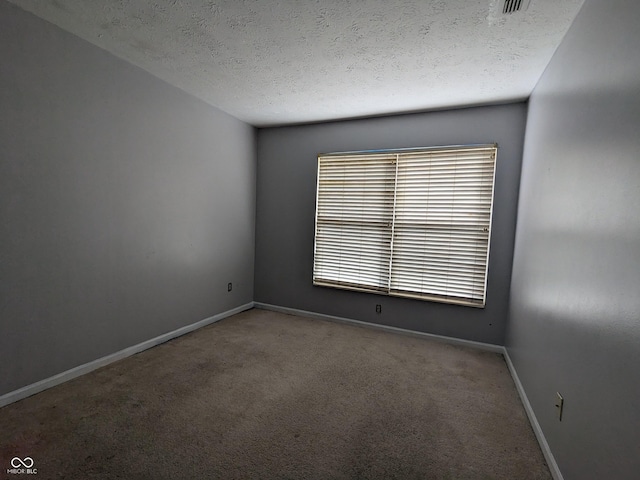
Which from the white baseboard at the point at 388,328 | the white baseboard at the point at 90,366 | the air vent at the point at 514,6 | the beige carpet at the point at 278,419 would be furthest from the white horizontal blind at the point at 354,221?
A: the air vent at the point at 514,6

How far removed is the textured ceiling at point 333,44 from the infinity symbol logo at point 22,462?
2.71 m

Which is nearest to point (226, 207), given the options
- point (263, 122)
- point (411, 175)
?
point (263, 122)

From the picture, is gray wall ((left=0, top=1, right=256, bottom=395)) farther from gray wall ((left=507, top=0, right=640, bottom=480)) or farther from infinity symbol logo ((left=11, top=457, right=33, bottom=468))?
gray wall ((left=507, top=0, right=640, bottom=480))

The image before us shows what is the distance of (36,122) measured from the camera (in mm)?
2090

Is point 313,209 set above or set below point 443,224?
above

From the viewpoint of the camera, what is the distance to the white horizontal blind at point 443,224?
10.7 feet

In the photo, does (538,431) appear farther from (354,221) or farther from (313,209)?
(313,209)

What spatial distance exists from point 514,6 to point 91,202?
3.31 meters

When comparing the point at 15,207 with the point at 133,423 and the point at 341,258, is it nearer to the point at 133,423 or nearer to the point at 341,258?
the point at 133,423

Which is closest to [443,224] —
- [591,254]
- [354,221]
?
[354,221]

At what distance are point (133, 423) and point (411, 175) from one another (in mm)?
3439

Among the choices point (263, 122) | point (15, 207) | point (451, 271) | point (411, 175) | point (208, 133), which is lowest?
point (451, 271)

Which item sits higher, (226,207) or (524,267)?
(226,207)

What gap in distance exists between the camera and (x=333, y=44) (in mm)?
2227
